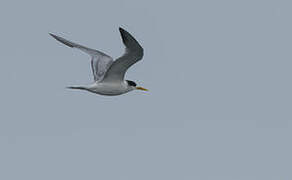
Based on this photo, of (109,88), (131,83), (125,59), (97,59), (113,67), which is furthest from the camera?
(97,59)

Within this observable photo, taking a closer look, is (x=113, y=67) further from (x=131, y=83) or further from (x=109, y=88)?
(x=131, y=83)

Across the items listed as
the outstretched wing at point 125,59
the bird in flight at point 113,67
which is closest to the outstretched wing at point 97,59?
the bird in flight at point 113,67

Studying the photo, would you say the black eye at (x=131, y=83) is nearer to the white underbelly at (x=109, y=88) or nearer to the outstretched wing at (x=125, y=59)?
the white underbelly at (x=109, y=88)

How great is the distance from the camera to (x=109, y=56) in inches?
1096

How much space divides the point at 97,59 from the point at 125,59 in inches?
172

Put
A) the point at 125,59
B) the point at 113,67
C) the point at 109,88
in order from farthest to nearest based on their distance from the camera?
the point at 109,88 < the point at 113,67 < the point at 125,59

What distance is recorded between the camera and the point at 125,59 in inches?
917

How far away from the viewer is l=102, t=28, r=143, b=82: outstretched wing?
21.8 m

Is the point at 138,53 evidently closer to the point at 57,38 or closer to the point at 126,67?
the point at 126,67

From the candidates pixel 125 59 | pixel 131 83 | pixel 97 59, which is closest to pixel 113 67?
pixel 125 59

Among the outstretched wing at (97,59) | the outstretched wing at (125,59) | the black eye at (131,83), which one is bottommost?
the outstretched wing at (125,59)

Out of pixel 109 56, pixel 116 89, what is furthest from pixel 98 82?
pixel 109 56

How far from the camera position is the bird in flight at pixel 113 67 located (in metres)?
22.4

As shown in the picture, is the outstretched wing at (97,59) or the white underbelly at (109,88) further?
the outstretched wing at (97,59)
